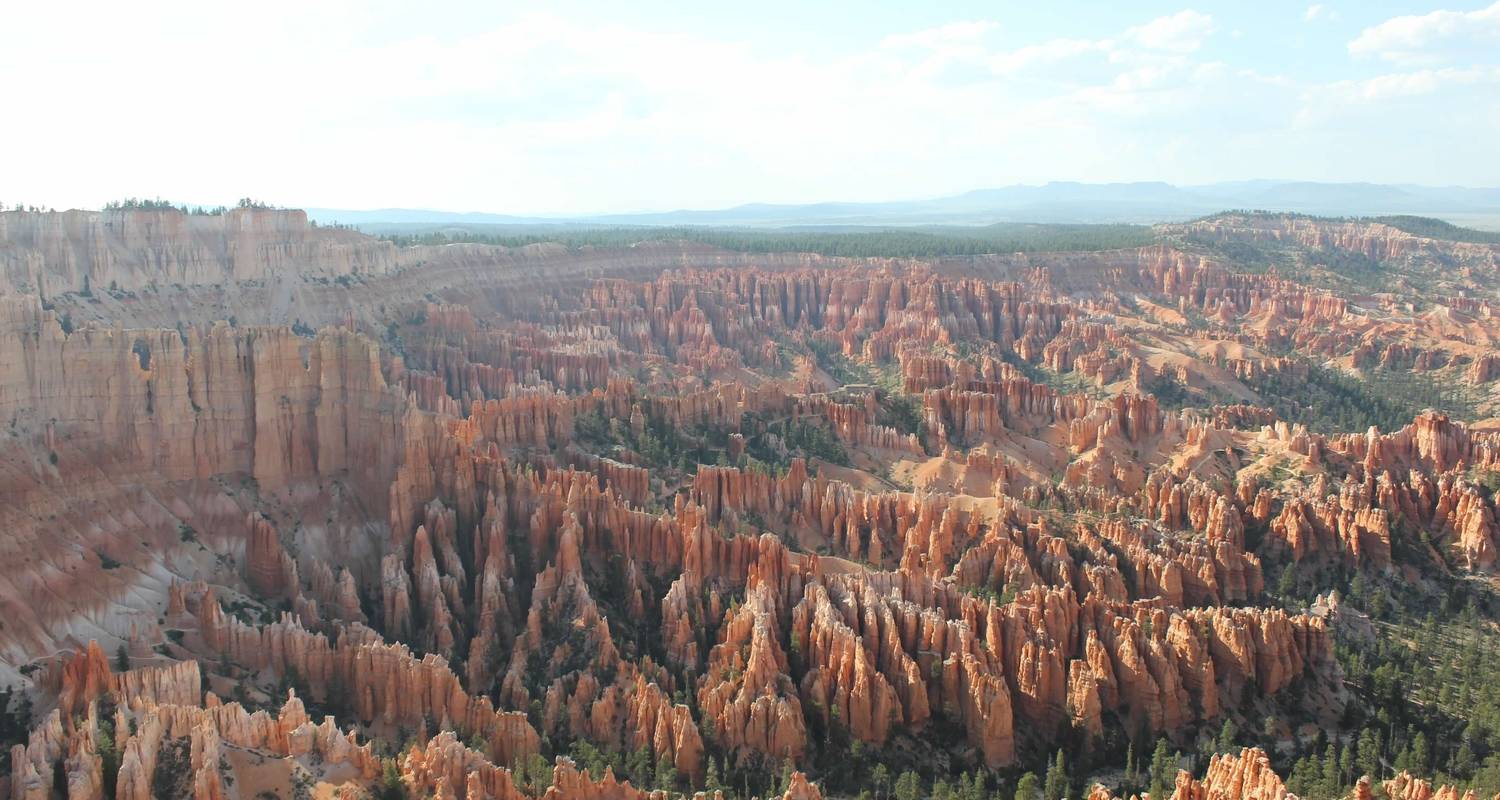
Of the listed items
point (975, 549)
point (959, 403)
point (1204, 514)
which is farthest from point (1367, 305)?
point (975, 549)

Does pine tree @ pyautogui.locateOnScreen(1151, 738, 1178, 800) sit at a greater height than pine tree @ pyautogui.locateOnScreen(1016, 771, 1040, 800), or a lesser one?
greater

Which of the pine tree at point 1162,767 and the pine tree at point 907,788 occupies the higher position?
the pine tree at point 1162,767

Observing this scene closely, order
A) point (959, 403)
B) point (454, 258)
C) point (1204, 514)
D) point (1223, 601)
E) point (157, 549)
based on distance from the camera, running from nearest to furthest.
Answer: point (157, 549) → point (1223, 601) → point (1204, 514) → point (959, 403) → point (454, 258)

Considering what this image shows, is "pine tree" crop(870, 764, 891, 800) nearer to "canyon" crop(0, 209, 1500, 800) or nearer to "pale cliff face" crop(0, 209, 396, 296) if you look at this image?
"canyon" crop(0, 209, 1500, 800)

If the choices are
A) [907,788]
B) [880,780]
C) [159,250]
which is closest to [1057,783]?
[907,788]

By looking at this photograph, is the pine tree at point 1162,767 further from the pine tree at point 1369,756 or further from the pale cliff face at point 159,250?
the pale cliff face at point 159,250

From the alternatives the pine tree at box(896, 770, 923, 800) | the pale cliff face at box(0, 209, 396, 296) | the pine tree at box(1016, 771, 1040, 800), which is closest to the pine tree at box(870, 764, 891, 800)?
the pine tree at box(896, 770, 923, 800)

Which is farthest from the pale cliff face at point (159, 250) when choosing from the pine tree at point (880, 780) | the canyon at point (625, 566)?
the pine tree at point (880, 780)

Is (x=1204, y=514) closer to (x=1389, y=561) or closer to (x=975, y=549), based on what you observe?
(x=1389, y=561)

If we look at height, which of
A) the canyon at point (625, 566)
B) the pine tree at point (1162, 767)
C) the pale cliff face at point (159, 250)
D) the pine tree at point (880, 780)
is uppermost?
the pale cliff face at point (159, 250)

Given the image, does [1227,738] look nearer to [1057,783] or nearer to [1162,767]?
[1162,767]

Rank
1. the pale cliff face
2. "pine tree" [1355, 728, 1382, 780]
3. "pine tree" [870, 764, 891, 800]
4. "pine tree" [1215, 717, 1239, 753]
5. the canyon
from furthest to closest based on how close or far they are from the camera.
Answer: the pale cliff face < "pine tree" [1215, 717, 1239, 753] < "pine tree" [870, 764, 891, 800] < "pine tree" [1355, 728, 1382, 780] < the canyon
